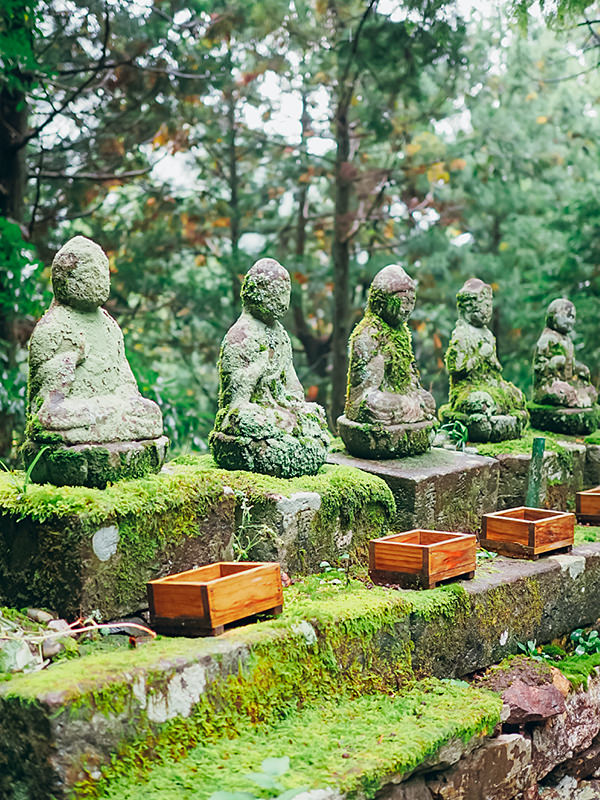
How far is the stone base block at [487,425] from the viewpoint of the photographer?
6711 mm

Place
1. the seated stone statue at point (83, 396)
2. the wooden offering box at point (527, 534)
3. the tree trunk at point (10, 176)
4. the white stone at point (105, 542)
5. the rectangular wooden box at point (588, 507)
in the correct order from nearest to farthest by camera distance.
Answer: the white stone at point (105, 542) → the seated stone statue at point (83, 396) → the wooden offering box at point (527, 534) → the rectangular wooden box at point (588, 507) → the tree trunk at point (10, 176)

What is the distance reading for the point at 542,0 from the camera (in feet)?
22.0

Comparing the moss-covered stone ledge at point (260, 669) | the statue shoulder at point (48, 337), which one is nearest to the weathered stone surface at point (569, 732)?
the moss-covered stone ledge at point (260, 669)

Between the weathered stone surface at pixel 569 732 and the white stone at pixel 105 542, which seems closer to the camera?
the white stone at pixel 105 542

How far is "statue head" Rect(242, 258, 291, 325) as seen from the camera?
196 inches

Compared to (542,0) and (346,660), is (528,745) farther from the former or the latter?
(542,0)

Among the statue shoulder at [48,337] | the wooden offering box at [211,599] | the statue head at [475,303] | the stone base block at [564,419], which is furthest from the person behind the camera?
the stone base block at [564,419]

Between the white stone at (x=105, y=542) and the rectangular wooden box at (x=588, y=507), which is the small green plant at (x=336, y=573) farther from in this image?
the rectangular wooden box at (x=588, y=507)

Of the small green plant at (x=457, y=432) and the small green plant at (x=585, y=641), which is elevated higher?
the small green plant at (x=457, y=432)

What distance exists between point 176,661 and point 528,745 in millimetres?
1949

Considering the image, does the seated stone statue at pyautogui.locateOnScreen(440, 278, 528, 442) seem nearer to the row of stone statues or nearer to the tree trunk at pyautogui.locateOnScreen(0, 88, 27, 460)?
the row of stone statues

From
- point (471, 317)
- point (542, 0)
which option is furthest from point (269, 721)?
point (542, 0)

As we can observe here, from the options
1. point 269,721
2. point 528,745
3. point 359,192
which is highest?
point 359,192

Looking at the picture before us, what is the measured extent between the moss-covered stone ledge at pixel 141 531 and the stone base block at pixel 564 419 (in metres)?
3.38
